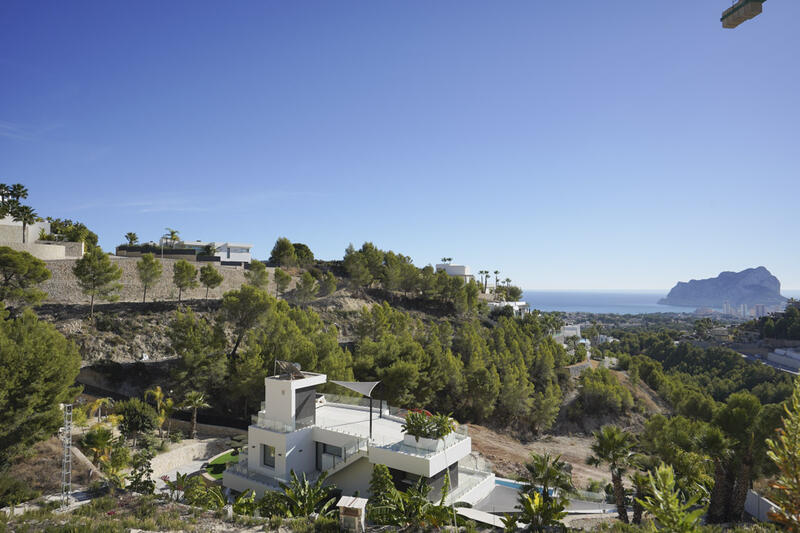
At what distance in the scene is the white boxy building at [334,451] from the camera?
56.3 feet

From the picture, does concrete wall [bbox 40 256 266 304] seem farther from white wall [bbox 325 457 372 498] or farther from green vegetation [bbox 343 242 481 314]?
white wall [bbox 325 457 372 498]

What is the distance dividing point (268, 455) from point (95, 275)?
989 inches

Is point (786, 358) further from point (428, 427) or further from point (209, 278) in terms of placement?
point (209, 278)

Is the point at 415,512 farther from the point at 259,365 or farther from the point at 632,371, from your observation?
the point at 632,371

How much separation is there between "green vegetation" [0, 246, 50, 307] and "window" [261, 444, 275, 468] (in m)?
24.4

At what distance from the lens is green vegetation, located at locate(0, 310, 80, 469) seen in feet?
57.5

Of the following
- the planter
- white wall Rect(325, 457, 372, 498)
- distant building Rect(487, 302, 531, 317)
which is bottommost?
white wall Rect(325, 457, 372, 498)

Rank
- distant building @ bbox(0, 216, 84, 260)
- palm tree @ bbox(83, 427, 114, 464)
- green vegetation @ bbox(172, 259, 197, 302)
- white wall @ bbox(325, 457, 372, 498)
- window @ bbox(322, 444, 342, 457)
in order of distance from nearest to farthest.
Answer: white wall @ bbox(325, 457, 372, 498) < window @ bbox(322, 444, 342, 457) < palm tree @ bbox(83, 427, 114, 464) < distant building @ bbox(0, 216, 84, 260) < green vegetation @ bbox(172, 259, 197, 302)

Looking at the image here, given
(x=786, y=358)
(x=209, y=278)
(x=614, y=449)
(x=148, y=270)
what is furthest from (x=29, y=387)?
(x=786, y=358)

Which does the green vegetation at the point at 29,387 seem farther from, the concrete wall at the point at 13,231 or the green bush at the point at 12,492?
the concrete wall at the point at 13,231

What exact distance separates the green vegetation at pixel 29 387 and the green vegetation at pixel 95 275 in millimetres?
15851

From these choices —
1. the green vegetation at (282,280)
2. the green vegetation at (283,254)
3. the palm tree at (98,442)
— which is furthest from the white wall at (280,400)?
the green vegetation at (283,254)

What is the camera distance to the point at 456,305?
66.6 m

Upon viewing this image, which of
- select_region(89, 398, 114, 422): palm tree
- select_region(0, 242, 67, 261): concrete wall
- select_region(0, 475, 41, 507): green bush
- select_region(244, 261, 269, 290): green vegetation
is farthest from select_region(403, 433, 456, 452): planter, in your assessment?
select_region(0, 242, 67, 261): concrete wall
